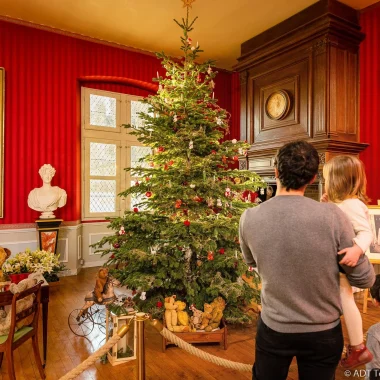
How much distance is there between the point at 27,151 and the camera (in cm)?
558

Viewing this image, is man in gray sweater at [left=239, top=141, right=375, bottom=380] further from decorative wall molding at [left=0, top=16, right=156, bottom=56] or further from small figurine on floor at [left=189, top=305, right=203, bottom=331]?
decorative wall molding at [left=0, top=16, right=156, bottom=56]

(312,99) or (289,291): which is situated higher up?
(312,99)

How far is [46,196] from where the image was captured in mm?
5348

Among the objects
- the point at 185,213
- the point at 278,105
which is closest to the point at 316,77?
the point at 278,105

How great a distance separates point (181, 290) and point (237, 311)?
2.00 ft

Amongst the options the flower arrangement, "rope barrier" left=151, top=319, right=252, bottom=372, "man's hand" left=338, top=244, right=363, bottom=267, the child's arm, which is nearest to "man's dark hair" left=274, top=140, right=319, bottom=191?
"man's hand" left=338, top=244, right=363, bottom=267

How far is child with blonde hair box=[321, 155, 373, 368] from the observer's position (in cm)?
182

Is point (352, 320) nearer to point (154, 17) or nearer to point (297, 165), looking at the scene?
point (297, 165)

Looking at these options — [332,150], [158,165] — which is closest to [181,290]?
[158,165]

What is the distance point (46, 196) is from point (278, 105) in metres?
4.13

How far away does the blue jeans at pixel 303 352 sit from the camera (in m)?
1.18

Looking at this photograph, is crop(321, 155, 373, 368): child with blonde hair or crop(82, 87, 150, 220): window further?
crop(82, 87, 150, 220): window

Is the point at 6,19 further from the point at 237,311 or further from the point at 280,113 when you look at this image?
the point at 237,311

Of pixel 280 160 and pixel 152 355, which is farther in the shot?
pixel 152 355
